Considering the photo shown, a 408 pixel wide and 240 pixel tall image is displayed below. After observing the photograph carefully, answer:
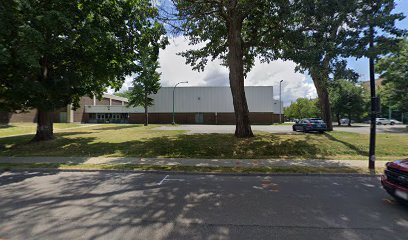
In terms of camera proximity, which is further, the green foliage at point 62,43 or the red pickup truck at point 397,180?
the green foliage at point 62,43

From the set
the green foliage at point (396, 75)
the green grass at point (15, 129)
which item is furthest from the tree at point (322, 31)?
the green grass at point (15, 129)

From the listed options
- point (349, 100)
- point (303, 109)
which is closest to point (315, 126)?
point (349, 100)

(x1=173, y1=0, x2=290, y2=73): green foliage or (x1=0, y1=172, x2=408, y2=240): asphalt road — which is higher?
(x1=173, y1=0, x2=290, y2=73): green foliage

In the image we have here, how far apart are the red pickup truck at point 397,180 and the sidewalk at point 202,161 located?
4196mm

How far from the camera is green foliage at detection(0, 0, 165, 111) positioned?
30.5 feet

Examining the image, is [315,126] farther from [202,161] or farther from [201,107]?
[201,107]

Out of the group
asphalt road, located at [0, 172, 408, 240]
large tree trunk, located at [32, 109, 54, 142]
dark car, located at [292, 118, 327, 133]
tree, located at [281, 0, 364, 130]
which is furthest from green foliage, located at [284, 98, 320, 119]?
asphalt road, located at [0, 172, 408, 240]

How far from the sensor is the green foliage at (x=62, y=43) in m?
9.30

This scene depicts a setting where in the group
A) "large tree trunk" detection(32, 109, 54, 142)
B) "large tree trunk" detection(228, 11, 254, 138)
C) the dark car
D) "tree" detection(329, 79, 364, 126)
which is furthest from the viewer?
"tree" detection(329, 79, 364, 126)

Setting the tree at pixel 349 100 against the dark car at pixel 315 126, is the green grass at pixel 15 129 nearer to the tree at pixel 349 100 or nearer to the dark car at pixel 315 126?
the dark car at pixel 315 126

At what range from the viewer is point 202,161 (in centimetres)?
1009

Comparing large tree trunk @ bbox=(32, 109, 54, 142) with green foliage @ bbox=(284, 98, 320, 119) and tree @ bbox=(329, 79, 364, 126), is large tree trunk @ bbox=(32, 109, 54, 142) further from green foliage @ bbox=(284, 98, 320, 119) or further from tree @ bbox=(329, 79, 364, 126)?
green foliage @ bbox=(284, 98, 320, 119)

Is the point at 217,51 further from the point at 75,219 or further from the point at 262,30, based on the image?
the point at 75,219

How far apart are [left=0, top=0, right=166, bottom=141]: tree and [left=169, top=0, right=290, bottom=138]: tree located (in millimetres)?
2762
